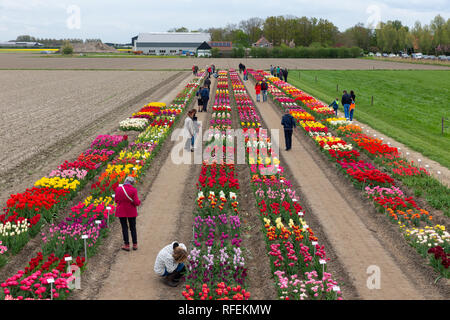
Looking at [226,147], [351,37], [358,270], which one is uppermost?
[351,37]

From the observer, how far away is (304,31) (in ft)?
497

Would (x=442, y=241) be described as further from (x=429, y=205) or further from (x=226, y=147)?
(x=226, y=147)

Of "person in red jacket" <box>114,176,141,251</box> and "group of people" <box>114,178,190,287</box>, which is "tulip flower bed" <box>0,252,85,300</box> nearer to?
"person in red jacket" <box>114,176,141,251</box>

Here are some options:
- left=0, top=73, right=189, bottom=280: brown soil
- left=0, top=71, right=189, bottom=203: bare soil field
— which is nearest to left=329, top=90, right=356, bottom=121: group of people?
left=0, top=73, right=189, bottom=280: brown soil

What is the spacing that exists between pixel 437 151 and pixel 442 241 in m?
10.0

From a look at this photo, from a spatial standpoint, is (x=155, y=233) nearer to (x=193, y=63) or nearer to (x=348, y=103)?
(x=348, y=103)

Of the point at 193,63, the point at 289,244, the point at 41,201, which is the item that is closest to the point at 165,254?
the point at 289,244

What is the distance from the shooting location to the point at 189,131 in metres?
17.2

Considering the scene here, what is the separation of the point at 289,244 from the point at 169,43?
158068 mm

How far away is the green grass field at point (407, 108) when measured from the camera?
1973 centimetres

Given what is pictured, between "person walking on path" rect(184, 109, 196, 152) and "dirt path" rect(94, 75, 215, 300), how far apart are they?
1.85 metres

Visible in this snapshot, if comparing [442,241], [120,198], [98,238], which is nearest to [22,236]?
[98,238]

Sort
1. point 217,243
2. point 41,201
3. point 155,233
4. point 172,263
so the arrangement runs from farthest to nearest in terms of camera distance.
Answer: point 41,201 → point 155,233 → point 217,243 → point 172,263

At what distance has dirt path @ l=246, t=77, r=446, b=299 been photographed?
7.96 m
